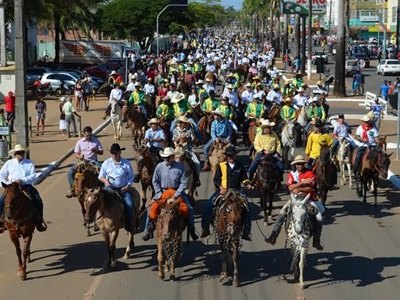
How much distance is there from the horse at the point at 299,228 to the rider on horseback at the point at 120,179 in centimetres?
280

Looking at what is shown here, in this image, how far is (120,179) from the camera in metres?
14.0

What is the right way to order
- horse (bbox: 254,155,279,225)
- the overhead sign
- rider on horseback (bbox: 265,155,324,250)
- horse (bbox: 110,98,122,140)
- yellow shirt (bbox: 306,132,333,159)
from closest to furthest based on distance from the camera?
rider on horseback (bbox: 265,155,324,250) → horse (bbox: 254,155,279,225) → yellow shirt (bbox: 306,132,333,159) → horse (bbox: 110,98,122,140) → the overhead sign

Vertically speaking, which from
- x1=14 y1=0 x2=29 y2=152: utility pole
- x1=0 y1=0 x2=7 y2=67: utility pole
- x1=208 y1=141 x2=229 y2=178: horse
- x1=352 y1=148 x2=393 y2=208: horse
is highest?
x1=0 y1=0 x2=7 y2=67: utility pole

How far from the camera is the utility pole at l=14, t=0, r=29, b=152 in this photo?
76.8ft

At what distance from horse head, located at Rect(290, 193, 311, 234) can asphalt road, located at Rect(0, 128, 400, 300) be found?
3.24 ft

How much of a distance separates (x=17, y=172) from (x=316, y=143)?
7.99 meters

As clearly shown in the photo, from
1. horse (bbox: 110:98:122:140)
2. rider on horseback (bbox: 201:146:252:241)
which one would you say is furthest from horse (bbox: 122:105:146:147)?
rider on horseback (bbox: 201:146:252:241)

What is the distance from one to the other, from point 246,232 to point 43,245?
458 cm

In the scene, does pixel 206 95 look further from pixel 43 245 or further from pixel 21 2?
pixel 43 245

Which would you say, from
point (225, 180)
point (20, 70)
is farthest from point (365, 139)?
point (20, 70)

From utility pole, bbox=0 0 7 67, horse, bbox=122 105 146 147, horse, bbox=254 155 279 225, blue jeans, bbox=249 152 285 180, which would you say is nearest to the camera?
horse, bbox=254 155 279 225

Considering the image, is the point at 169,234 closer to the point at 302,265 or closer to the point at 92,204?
the point at 92,204

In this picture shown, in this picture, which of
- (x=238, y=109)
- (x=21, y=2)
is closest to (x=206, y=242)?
(x=21, y=2)

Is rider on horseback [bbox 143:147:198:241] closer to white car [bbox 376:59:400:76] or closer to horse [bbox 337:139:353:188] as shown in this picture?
horse [bbox 337:139:353:188]
